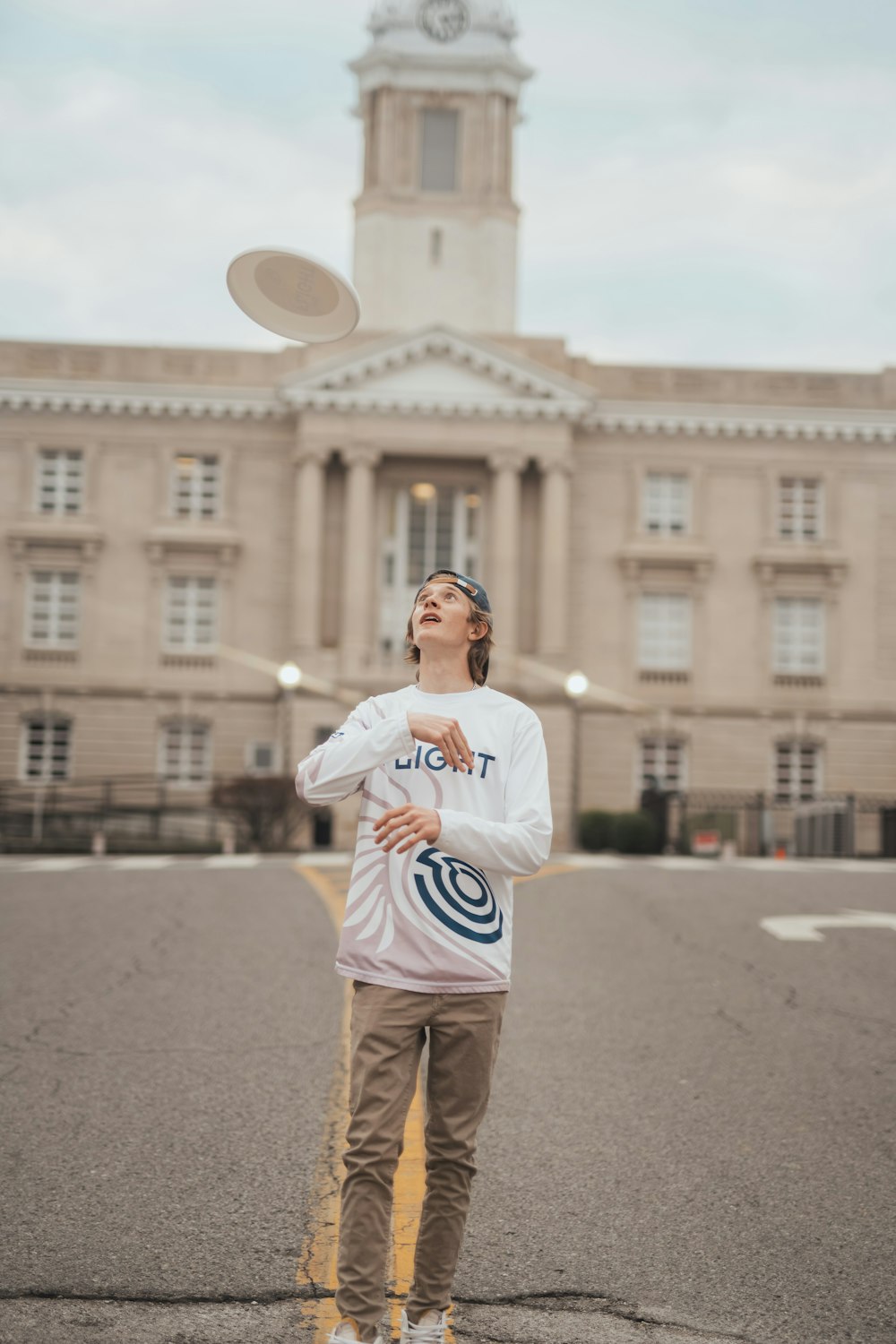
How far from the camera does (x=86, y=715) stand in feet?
123

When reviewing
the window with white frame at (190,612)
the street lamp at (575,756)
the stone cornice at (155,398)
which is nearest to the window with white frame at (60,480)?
the stone cornice at (155,398)

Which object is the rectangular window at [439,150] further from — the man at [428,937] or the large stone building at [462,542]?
the man at [428,937]

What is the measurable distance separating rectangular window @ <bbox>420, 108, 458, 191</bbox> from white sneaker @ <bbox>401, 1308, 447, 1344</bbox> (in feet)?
144

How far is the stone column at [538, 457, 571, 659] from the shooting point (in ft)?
120

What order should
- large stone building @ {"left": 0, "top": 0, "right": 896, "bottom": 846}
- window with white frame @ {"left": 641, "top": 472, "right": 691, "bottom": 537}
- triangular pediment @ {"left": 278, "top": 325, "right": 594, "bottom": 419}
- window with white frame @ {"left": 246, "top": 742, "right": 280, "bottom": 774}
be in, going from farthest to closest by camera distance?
1. window with white frame @ {"left": 641, "top": 472, "right": 691, "bottom": 537}
2. large stone building @ {"left": 0, "top": 0, "right": 896, "bottom": 846}
3. triangular pediment @ {"left": 278, "top": 325, "right": 594, "bottom": 419}
4. window with white frame @ {"left": 246, "top": 742, "right": 280, "bottom": 774}

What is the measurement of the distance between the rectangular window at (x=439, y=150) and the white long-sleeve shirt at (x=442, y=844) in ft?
142

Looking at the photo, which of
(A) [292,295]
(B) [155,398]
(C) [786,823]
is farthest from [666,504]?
(A) [292,295]

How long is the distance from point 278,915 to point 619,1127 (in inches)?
279

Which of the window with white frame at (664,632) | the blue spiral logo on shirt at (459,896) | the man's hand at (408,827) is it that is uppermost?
the window with white frame at (664,632)

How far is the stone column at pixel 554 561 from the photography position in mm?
36688

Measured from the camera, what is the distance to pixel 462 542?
3872cm

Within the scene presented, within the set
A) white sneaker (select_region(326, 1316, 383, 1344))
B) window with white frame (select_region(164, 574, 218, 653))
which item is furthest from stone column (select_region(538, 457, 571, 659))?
white sneaker (select_region(326, 1316, 383, 1344))

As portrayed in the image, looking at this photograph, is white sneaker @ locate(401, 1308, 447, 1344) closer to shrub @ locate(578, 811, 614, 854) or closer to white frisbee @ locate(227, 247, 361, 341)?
white frisbee @ locate(227, 247, 361, 341)

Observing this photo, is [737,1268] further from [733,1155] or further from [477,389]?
[477,389]
